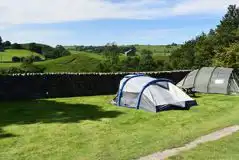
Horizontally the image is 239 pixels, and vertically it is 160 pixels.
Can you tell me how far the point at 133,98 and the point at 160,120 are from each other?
120 inches

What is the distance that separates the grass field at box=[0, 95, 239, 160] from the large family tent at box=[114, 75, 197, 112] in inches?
20.0

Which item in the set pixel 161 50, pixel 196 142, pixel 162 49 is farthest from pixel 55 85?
pixel 162 49

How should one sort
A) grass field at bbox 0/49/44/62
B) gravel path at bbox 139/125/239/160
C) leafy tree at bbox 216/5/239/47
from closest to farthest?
gravel path at bbox 139/125/239/160
leafy tree at bbox 216/5/239/47
grass field at bbox 0/49/44/62

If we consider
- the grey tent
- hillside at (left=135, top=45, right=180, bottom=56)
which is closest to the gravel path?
the grey tent

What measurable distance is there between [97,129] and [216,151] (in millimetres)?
3977

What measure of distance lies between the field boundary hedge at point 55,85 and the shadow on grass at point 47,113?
6.92ft

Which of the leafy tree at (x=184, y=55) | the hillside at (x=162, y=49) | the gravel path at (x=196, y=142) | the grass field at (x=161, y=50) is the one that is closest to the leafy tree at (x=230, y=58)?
the gravel path at (x=196, y=142)

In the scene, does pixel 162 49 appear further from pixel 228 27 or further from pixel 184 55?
pixel 228 27

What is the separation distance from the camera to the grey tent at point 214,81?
853 inches

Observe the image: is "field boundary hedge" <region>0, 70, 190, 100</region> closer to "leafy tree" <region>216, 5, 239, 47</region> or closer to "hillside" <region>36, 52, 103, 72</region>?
"leafy tree" <region>216, 5, 239, 47</region>

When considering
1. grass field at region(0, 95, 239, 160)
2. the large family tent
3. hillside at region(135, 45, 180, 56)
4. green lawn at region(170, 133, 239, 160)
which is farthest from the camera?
hillside at region(135, 45, 180, 56)

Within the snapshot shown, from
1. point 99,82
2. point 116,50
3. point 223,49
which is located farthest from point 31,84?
point 116,50

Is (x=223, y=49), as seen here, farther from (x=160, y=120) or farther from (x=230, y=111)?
(x=160, y=120)

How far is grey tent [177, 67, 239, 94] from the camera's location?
21656 mm
